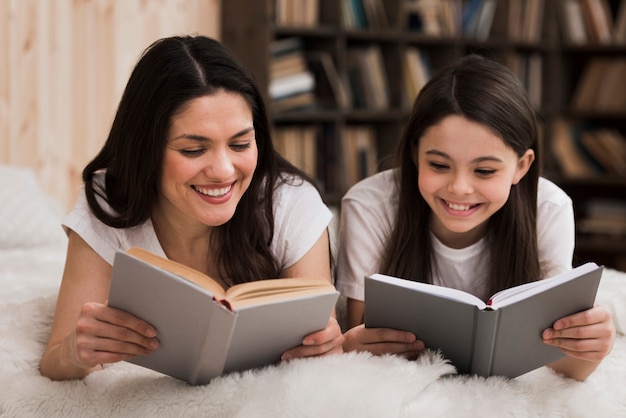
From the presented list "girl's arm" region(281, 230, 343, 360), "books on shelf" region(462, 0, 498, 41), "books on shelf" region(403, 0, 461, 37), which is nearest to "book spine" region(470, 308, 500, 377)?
"girl's arm" region(281, 230, 343, 360)

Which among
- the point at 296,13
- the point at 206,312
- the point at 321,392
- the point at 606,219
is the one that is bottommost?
the point at 606,219

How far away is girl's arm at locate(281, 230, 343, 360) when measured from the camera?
1.32 m

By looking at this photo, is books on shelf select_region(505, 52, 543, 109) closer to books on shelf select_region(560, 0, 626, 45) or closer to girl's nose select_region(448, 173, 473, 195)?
books on shelf select_region(560, 0, 626, 45)

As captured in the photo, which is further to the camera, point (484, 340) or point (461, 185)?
point (461, 185)

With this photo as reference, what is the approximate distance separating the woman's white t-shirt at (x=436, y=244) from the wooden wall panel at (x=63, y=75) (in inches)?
56.3

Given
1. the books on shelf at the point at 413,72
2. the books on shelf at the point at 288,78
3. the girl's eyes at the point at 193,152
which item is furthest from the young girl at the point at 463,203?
the books on shelf at the point at 413,72

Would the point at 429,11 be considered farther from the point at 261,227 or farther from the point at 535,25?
the point at 261,227

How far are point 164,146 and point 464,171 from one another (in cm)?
56

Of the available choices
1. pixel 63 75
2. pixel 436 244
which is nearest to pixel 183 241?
pixel 436 244

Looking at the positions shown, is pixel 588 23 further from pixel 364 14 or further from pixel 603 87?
pixel 364 14

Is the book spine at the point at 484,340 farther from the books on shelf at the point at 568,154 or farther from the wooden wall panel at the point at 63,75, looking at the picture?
the books on shelf at the point at 568,154

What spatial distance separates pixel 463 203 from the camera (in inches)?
64.1

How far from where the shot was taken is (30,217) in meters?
2.41

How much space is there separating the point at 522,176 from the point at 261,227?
55cm
